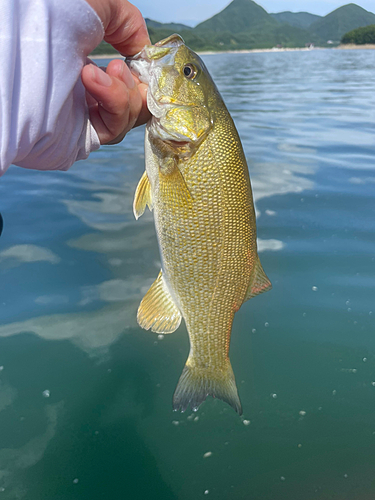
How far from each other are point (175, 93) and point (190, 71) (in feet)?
0.51

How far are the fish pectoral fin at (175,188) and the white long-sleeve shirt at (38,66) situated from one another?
54 centimetres

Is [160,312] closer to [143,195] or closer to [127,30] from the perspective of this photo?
[143,195]

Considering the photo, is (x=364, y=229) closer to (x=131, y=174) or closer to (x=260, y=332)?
(x=260, y=332)

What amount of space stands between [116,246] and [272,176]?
3493mm

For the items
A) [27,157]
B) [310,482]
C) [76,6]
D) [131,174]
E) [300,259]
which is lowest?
[310,482]

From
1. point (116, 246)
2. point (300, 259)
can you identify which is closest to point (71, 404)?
point (116, 246)

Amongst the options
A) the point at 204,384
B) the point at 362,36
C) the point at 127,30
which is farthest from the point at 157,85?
the point at 362,36

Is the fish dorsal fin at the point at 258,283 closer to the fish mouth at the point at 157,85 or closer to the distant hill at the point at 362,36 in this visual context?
the fish mouth at the point at 157,85

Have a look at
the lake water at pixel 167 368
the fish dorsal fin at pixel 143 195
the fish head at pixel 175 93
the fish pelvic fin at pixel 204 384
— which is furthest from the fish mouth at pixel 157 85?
the lake water at pixel 167 368

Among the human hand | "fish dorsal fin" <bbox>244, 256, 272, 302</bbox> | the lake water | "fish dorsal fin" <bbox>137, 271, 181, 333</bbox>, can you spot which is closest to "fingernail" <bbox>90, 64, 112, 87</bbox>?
the human hand

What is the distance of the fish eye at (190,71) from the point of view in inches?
79.0

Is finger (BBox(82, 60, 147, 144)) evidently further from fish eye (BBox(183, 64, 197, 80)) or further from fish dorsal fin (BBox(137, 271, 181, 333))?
fish dorsal fin (BBox(137, 271, 181, 333))

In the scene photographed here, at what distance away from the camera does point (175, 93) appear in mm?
1980

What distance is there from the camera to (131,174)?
7.46 meters
